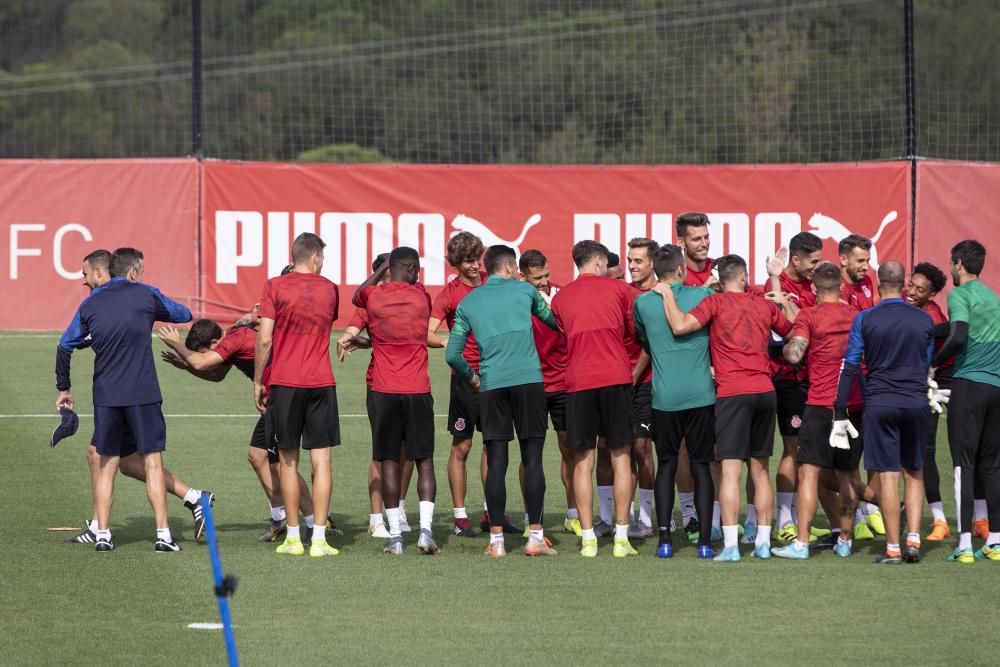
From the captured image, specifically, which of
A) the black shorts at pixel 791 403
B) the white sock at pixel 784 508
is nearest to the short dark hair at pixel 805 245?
the black shorts at pixel 791 403

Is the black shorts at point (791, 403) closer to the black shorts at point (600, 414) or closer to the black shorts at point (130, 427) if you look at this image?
the black shorts at point (600, 414)

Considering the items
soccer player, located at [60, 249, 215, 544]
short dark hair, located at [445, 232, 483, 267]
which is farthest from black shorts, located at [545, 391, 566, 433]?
soccer player, located at [60, 249, 215, 544]

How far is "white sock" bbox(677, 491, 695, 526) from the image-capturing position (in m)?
10.8

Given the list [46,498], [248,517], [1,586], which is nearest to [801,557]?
[248,517]

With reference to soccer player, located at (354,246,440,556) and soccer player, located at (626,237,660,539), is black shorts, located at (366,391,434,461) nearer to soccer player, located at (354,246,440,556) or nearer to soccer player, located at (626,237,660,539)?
soccer player, located at (354,246,440,556)

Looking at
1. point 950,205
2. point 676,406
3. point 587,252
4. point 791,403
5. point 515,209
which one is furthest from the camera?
point 515,209

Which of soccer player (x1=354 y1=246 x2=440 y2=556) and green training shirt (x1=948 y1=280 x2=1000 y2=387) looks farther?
soccer player (x1=354 y1=246 x2=440 y2=556)

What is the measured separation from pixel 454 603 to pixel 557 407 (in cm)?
258

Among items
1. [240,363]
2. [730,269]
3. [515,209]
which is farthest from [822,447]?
[515,209]

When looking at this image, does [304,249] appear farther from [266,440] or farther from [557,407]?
[557,407]

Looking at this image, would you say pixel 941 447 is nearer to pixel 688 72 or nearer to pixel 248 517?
pixel 248 517

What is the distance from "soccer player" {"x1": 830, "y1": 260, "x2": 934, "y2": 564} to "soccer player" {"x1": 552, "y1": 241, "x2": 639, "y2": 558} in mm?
1380

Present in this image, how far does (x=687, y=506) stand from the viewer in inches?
424

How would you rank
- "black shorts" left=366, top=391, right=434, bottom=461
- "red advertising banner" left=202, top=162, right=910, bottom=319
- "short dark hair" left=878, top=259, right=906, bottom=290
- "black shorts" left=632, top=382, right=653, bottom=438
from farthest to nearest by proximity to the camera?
1. "red advertising banner" left=202, top=162, right=910, bottom=319
2. "black shorts" left=632, top=382, right=653, bottom=438
3. "black shorts" left=366, top=391, right=434, bottom=461
4. "short dark hair" left=878, top=259, right=906, bottom=290
